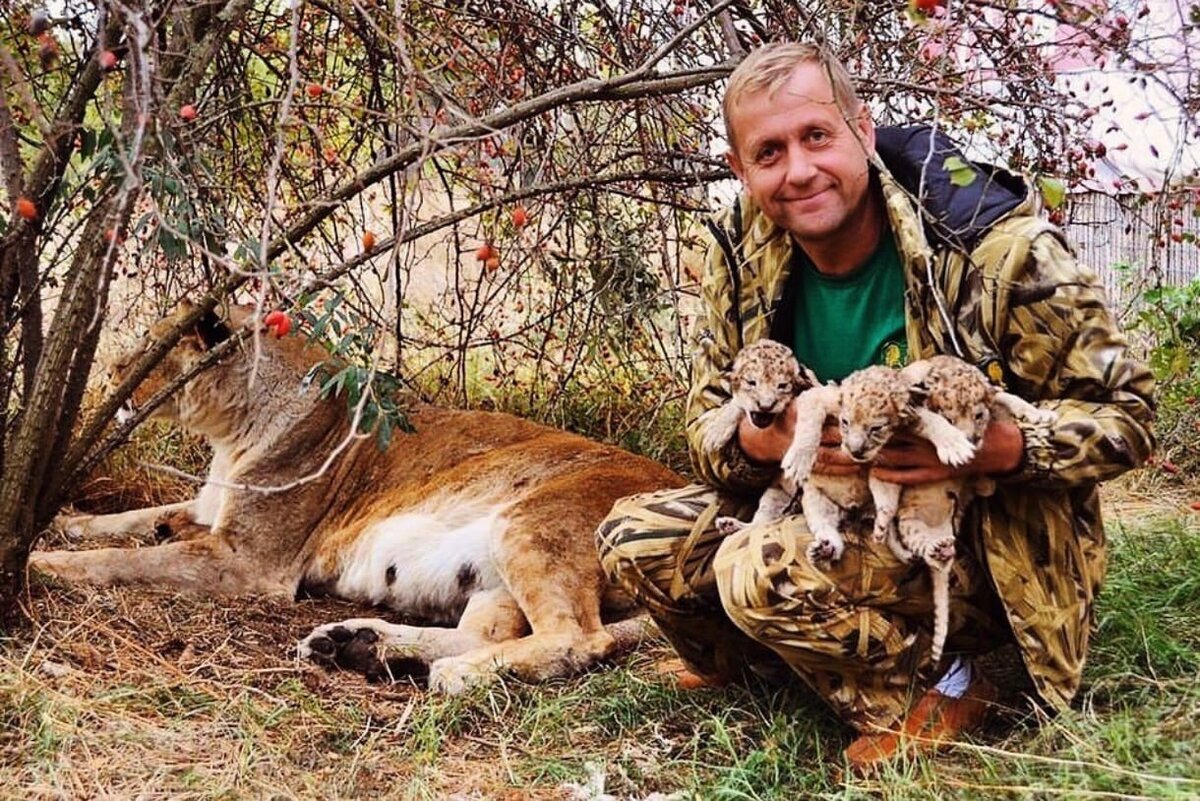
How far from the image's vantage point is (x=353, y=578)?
529cm

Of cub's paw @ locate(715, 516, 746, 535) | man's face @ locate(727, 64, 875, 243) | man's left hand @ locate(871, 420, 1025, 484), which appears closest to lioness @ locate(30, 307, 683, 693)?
cub's paw @ locate(715, 516, 746, 535)

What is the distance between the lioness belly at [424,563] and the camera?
16.4 ft

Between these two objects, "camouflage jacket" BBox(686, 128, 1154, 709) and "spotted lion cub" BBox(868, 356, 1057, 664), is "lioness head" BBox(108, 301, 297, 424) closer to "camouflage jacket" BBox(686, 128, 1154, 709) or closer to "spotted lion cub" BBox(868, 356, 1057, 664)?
"camouflage jacket" BBox(686, 128, 1154, 709)

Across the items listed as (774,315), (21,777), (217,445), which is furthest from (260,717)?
(217,445)

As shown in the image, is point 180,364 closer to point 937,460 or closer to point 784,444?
point 784,444

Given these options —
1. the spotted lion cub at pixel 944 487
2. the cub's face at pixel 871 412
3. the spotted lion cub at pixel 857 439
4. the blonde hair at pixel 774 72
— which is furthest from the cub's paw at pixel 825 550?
the blonde hair at pixel 774 72

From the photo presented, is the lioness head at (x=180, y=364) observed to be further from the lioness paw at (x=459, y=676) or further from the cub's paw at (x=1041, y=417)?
the cub's paw at (x=1041, y=417)

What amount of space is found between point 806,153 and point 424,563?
253cm

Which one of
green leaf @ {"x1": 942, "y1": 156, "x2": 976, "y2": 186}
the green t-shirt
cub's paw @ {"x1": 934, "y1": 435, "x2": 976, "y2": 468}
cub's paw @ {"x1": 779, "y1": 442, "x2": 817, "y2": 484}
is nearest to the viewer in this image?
green leaf @ {"x1": 942, "y1": 156, "x2": 976, "y2": 186}

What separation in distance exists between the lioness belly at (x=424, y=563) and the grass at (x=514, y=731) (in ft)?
2.63

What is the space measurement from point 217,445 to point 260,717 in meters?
2.22

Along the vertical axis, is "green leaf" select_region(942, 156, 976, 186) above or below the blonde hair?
below

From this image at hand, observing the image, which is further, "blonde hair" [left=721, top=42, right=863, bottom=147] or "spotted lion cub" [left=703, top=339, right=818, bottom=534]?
"blonde hair" [left=721, top=42, right=863, bottom=147]

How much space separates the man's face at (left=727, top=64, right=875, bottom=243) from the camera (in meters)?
3.27
